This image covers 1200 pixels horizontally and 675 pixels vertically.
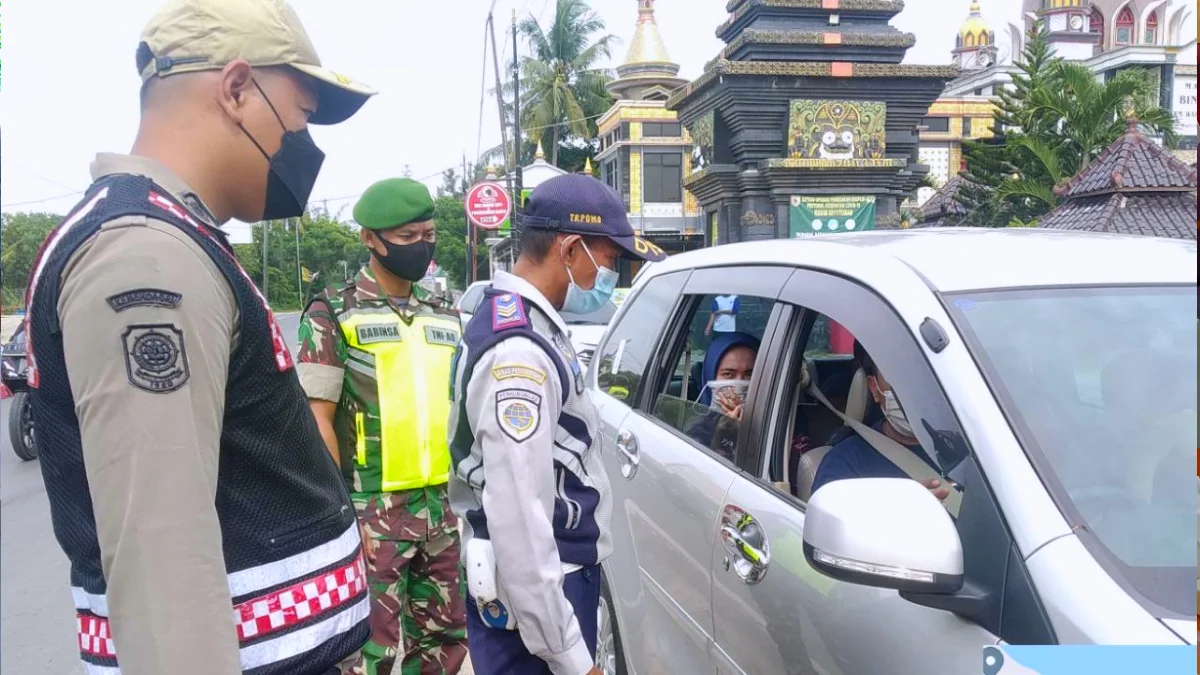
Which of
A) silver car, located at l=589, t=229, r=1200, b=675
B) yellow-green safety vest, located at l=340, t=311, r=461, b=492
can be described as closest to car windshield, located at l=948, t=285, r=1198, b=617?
silver car, located at l=589, t=229, r=1200, b=675

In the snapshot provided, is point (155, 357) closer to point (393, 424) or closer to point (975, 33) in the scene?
point (393, 424)

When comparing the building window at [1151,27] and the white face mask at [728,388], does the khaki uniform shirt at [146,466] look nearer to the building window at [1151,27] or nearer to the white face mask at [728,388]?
the white face mask at [728,388]

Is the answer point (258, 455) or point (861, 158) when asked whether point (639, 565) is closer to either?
point (258, 455)

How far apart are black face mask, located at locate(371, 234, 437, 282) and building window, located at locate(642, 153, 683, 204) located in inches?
1058

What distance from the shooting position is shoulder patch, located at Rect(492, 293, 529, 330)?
1975 millimetres

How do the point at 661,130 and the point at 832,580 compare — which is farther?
the point at 661,130

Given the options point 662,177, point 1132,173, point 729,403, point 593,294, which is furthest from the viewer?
point 662,177

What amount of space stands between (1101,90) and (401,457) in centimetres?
2169

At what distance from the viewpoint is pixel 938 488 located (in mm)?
1878

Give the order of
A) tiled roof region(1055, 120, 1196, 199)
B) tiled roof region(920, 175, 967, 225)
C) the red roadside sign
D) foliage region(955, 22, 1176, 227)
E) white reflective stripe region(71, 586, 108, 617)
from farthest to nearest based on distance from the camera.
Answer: tiled roof region(920, 175, 967, 225), foliage region(955, 22, 1176, 227), the red roadside sign, tiled roof region(1055, 120, 1196, 199), white reflective stripe region(71, 586, 108, 617)

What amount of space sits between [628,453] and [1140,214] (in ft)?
43.3

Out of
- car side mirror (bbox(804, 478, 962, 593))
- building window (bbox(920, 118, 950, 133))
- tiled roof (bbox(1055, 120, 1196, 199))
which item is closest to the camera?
car side mirror (bbox(804, 478, 962, 593))

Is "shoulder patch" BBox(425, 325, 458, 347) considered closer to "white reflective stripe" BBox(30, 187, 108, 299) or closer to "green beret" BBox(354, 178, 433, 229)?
"green beret" BBox(354, 178, 433, 229)

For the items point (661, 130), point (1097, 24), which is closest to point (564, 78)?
point (661, 130)
